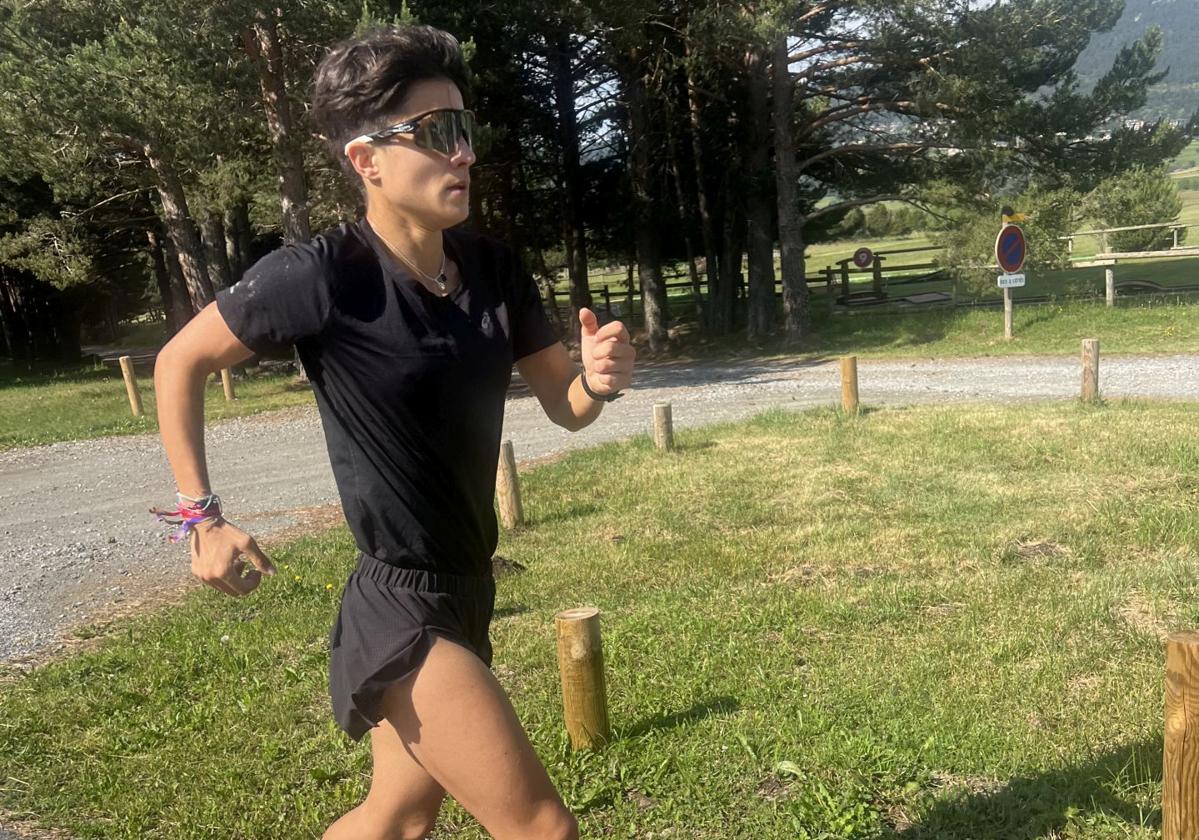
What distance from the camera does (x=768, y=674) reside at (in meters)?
4.52

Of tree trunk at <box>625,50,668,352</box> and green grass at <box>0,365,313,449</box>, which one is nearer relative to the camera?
green grass at <box>0,365,313,449</box>

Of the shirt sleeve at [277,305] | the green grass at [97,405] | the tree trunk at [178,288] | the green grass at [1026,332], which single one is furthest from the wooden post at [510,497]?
the tree trunk at [178,288]

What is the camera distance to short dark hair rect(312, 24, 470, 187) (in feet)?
6.46

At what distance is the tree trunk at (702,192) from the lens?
878 inches

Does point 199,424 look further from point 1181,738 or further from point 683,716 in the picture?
point 683,716

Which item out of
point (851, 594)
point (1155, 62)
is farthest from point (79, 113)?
point (1155, 62)

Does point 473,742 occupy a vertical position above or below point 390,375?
below

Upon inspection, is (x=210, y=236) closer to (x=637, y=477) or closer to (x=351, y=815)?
(x=637, y=477)

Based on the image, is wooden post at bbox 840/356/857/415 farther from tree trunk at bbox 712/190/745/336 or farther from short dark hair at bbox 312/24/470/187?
tree trunk at bbox 712/190/745/336

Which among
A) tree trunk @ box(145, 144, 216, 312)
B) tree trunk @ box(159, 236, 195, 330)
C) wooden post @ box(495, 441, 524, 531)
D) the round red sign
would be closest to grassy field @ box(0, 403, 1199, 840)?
wooden post @ box(495, 441, 524, 531)

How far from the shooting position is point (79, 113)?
568 inches

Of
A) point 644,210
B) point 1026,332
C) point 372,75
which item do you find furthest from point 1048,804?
point 644,210

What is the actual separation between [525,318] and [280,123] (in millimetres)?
14752

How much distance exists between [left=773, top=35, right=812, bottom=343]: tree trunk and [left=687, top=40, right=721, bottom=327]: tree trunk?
6.63ft
